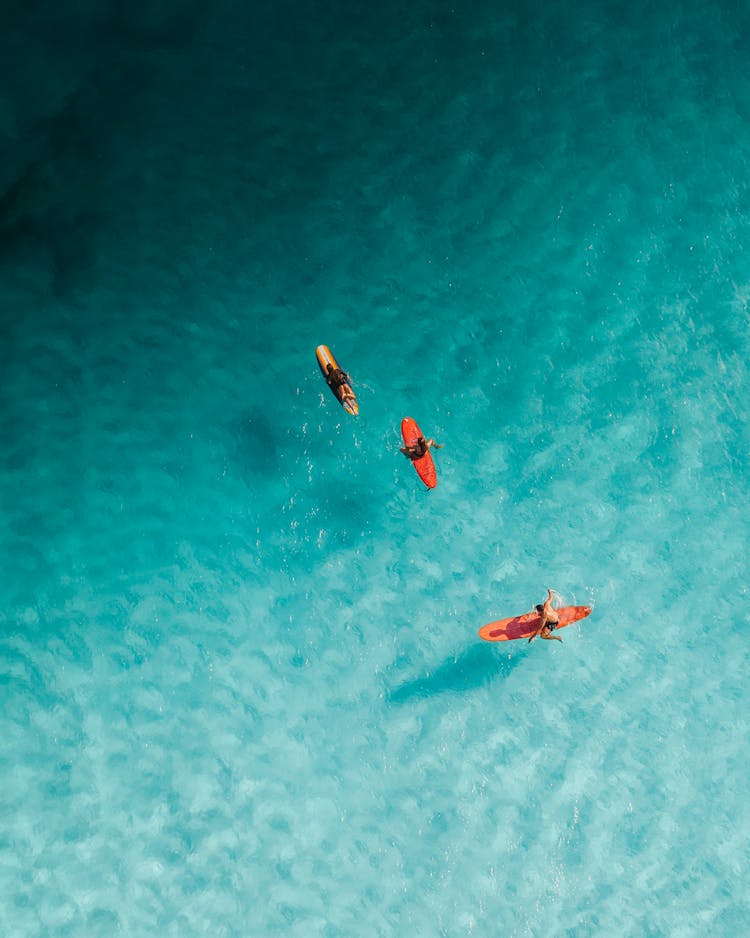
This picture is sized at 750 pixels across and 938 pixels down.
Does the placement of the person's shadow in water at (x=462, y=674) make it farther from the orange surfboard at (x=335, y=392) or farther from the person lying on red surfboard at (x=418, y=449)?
the orange surfboard at (x=335, y=392)

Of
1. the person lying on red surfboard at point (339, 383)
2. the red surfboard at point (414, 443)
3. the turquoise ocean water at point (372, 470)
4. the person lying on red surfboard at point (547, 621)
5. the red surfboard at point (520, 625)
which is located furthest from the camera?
the red surfboard at point (414, 443)

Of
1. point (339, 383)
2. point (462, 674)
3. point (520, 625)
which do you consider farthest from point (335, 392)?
point (462, 674)

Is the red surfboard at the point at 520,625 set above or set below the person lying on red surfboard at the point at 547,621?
above

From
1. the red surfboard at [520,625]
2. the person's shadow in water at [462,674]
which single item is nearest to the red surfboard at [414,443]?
the red surfboard at [520,625]

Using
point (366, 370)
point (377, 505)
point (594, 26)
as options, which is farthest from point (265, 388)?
point (594, 26)

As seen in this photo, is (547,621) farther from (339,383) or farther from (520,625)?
(339,383)

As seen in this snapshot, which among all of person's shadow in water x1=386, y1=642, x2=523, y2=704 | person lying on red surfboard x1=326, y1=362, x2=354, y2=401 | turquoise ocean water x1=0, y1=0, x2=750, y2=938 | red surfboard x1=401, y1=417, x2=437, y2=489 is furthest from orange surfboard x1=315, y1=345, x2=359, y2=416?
person's shadow in water x1=386, y1=642, x2=523, y2=704
